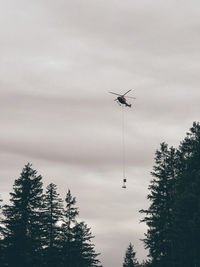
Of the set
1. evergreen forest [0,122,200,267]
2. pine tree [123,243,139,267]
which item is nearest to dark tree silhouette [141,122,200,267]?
evergreen forest [0,122,200,267]

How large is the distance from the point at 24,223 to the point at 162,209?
14512 millimetres

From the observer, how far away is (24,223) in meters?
54.9

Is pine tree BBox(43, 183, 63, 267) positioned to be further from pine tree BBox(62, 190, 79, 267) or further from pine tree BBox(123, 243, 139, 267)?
pine tree BBox(123, 243, 139, 267)

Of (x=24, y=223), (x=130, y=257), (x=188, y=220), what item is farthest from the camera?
(x=130, y=257)

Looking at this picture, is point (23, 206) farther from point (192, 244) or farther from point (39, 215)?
point (192, 244)

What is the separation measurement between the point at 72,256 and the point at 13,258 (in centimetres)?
1302

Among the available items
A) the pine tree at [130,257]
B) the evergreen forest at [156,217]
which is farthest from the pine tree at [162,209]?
the pine tree at [130,257]

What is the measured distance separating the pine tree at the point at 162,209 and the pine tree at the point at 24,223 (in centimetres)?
1140

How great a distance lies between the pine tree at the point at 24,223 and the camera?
5333 cm

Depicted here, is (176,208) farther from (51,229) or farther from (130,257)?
(130,257)

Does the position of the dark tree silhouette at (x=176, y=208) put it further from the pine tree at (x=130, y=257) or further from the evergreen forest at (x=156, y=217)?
the pine tree at (x=130, y=257)

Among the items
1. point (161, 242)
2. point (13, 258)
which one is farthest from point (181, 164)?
point (13, 258)

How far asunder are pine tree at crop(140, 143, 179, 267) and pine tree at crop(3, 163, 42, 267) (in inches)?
449

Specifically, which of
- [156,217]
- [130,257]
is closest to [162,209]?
[156,217]
